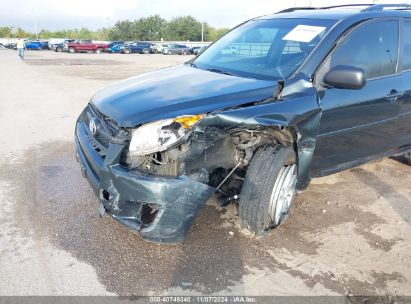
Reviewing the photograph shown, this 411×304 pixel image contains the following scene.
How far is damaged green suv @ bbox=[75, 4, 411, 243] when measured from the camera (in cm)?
267

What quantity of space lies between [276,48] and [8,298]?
3013 millimetres

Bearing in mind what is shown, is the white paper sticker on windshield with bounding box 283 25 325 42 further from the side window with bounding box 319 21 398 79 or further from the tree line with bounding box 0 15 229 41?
the tree line with bounding box 0 15 229 41

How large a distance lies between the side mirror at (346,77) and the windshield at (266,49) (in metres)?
0.31

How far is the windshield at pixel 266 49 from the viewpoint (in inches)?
135

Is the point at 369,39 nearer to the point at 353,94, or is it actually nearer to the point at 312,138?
the point at 353,94

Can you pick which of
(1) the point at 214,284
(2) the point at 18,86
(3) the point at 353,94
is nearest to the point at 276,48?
(3) the point at 353,94

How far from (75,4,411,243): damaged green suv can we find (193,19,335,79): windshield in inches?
0.6

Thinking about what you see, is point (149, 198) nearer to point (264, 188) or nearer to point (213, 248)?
point (213, 248)

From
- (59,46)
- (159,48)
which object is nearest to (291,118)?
(159,48)

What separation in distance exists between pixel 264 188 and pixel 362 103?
136cm

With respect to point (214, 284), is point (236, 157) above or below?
above

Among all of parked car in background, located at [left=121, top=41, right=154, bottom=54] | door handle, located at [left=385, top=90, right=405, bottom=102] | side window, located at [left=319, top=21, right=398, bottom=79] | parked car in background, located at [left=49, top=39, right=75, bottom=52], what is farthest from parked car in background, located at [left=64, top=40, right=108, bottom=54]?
door handle, located at [left=385, top=90, right=405, bottom=102]

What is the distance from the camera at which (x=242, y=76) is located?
11.2ft

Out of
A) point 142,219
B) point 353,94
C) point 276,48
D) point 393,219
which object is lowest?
point 393,219
